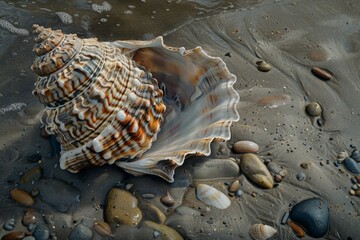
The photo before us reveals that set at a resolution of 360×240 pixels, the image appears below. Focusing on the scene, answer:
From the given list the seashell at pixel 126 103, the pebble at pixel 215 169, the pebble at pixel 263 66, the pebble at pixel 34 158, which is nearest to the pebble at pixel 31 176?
the pebble at pixel 34 158

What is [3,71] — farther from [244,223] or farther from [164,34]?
[244,223]

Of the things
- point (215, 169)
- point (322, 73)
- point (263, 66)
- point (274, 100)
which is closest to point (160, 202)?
point (215, 169)

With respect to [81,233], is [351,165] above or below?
above

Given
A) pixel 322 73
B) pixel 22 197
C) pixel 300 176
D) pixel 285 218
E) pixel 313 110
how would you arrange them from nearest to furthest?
pixel 285 218 < pixel 22 197 < pixel 300 176 < pixel 313 110 < pixel 322 73

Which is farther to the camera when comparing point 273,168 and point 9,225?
point 273,168

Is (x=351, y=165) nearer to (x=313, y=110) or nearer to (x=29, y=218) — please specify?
(x=313, y=110)

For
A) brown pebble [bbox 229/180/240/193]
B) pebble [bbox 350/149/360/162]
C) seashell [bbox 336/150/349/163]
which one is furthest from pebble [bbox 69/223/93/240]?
pebble [bbox 350/149/360/162]

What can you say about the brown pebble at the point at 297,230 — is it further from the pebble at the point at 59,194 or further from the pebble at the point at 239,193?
the pebble at the point at 59,194
